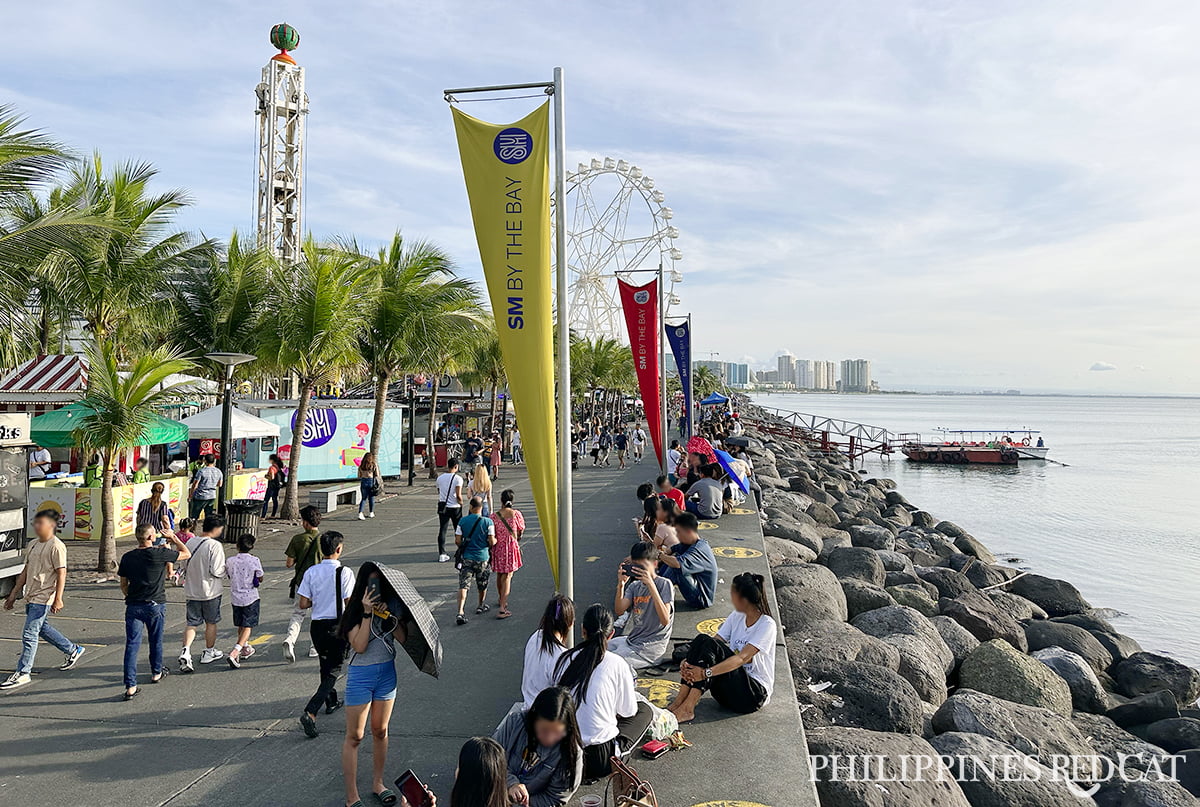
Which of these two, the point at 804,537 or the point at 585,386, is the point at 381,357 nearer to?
the point at 804,537

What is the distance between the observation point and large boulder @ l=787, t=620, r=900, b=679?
26.1ft

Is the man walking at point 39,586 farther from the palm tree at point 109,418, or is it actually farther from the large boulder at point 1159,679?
the large boulder at point 1159,679

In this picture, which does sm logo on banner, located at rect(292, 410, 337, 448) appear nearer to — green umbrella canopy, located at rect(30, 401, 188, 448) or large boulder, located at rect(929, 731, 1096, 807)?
green umbrella canopy, located at rect(30, 401, 188, 448)

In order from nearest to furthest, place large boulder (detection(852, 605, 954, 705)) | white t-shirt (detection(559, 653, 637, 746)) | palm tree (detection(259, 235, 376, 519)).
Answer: white t-shirt (detection(559, 653, 637, 746)), large boulder (detection(852, 605, 954, 705)), palm tree (detection(259, 235, 376, 519))

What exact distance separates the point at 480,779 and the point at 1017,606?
48.6 ft

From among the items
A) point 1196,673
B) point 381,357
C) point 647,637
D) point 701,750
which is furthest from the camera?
point 381,357

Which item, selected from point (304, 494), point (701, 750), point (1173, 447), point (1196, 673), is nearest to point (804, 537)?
point (1196, 673)

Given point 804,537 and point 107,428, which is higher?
point 107,428

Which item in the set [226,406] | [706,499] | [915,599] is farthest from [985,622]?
[226,406]

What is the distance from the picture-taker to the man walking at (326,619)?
634 centimetres

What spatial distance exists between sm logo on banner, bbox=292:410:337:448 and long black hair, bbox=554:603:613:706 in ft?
63.4

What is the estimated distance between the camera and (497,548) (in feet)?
31.2

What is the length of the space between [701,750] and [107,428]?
10187 millimetres

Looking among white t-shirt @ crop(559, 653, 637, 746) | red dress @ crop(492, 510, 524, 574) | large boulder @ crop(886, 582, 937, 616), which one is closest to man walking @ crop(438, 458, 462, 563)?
red dress @ crop(492, 510, 524, 574)
